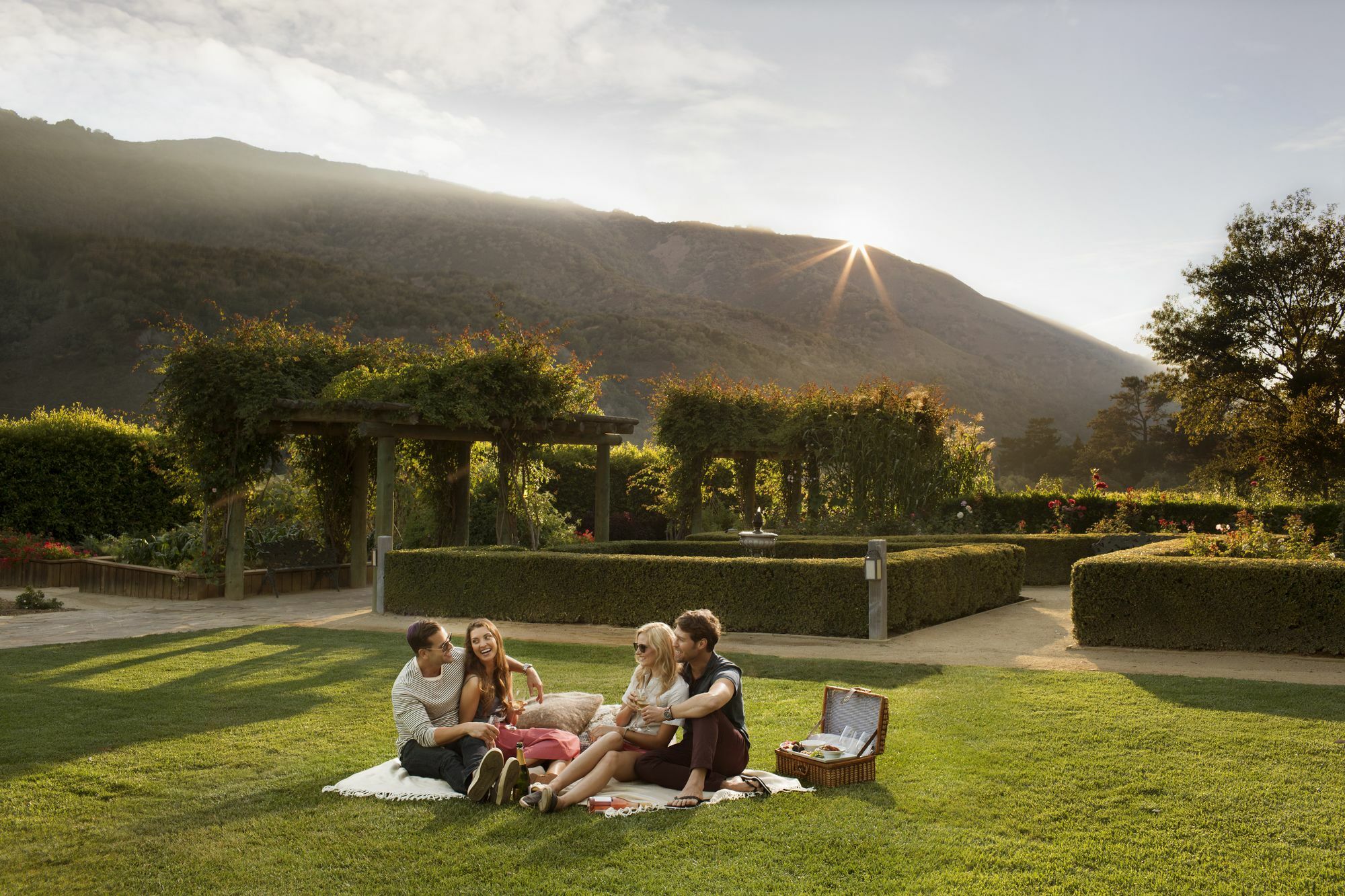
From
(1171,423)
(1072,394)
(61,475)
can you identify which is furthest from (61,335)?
(1072,394)

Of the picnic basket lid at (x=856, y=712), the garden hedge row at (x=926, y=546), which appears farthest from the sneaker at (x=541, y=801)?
the garden hedge row at (x=926, y=546)

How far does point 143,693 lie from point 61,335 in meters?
42.2

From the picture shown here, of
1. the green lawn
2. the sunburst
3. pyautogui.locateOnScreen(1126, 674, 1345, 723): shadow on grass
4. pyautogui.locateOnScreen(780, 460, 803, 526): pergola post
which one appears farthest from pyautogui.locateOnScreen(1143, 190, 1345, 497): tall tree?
the sunburst

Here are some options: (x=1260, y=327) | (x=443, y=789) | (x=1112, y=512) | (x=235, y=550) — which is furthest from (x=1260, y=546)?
(x=1260, y=327)

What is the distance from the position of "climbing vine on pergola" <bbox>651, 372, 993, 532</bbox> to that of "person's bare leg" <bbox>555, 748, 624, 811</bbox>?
1412 cm

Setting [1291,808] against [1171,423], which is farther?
[1171,423]

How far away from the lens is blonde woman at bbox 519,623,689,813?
183 inches

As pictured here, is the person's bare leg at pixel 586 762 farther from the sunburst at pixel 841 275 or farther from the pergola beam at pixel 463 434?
the sunburst at pixel 841 275

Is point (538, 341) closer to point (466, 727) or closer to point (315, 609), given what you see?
point (315, 609)

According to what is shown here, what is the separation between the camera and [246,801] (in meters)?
4.69

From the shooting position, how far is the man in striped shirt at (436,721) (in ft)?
16.0

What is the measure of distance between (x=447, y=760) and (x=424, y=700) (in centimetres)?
37

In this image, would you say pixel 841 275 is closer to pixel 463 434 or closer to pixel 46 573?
pixel 463 434

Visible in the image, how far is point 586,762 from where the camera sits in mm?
4766
